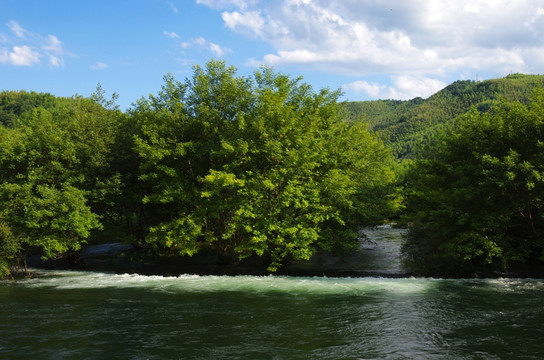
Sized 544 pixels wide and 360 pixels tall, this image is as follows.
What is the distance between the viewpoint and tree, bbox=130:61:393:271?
27.9 meters

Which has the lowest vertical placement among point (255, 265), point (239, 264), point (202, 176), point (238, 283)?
point (238, 283)

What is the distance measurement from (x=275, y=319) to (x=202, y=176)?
1634 centimetres

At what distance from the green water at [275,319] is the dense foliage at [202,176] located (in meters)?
3.96

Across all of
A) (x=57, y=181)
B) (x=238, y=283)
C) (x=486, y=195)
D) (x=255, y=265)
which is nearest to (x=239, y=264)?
(x=255, y=265)

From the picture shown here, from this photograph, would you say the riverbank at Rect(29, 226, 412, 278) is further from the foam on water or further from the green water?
the green water

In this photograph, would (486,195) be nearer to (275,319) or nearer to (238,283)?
(275,319)

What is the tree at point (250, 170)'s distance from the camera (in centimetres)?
2786

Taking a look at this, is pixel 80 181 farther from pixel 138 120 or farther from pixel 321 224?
pixel 321 224

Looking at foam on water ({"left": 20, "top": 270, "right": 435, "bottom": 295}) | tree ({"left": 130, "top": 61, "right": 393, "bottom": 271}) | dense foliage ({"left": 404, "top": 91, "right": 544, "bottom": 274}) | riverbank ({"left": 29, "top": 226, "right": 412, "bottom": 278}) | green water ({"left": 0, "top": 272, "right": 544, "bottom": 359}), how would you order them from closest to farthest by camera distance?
green water ({"left": 0, "top": 272, "right": 544, "bottom": 359}) → foam on water ({"left": 20, "top": 270, "right": 435, "bottom": 295}) → dense foliage ({"left": 404, "top": 91, "right": 544, "bottom": 274}) → tree ({"left": 130, "top": 61, "right": 393, "bottom": 271}) → riverbank ({"left": 29, "top": 226, "right": 412, "bottom": 278})

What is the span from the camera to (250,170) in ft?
97.7

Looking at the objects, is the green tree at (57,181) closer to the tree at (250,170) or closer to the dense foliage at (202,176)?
the dense foliage at (202,176)

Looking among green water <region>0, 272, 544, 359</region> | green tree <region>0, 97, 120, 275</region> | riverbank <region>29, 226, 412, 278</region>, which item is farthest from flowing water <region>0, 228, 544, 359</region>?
green tree <region>0, 97, 120, 275</region>

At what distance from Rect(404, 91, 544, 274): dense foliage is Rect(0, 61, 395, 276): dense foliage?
4986 millimetres

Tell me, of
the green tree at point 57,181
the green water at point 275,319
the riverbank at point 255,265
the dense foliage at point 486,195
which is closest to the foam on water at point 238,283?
the green water at point 275,319
